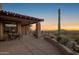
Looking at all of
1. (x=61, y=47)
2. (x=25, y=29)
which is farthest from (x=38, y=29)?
(x=61, y=47)

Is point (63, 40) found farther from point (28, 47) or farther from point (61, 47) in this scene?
point (28, 47)

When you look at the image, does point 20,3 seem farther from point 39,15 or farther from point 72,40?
point 72,40

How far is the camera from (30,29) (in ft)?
49.9

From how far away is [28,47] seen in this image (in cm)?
1314

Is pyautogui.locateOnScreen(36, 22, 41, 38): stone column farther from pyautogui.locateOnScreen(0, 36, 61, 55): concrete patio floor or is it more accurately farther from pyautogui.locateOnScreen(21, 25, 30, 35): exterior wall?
pyautogui.locateOnScreen(21, 25, 30, 35): exterior wall

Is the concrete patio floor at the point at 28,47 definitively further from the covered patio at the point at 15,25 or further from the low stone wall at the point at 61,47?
the covered patio at the point at 15,25

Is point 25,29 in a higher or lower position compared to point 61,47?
higher

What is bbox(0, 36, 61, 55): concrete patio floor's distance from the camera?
41.0 feet

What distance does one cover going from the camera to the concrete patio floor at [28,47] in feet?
41.0

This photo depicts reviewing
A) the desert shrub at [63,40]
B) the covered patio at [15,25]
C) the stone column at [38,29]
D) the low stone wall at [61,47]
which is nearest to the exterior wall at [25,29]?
the covered patio at [15,25]

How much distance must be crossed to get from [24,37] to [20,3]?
302 centimetres

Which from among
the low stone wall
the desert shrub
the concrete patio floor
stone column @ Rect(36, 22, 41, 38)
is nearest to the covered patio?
stone column @ Rect(36, 22, 41, 38)

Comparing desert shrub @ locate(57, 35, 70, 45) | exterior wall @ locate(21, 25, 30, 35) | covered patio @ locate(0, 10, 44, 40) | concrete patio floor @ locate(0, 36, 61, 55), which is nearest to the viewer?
concrete patio floor @ locate(0, 36, 61, 55)
